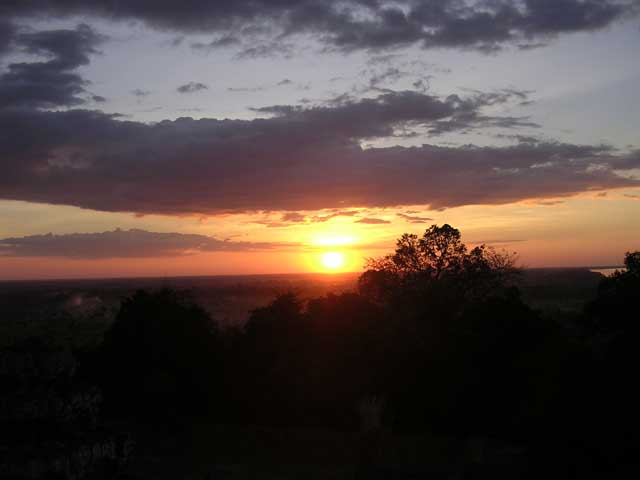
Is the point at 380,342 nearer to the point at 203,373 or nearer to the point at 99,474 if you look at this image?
the point at 203,373

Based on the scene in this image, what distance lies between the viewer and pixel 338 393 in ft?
76.3

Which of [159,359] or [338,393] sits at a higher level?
[159,359]

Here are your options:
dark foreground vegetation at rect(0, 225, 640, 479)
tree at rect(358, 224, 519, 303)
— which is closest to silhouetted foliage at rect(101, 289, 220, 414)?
dark foreground vegetation at rect(0, 225, 640, 479)

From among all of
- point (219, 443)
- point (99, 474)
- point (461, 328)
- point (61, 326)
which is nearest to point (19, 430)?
point (99, 474)

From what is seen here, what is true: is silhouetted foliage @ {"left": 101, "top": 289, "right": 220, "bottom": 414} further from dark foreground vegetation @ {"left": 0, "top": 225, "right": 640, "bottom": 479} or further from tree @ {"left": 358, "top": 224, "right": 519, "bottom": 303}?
tree @ {"left": 358, "top": 224, "right": 519, "bottom": 303}

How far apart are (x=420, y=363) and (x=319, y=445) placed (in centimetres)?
513

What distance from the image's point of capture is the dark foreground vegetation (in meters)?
16.2

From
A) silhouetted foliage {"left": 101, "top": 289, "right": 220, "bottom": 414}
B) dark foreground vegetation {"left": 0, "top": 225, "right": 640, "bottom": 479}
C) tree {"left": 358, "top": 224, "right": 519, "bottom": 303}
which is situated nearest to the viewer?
dark foreground vegetation {"left": 0, "top": 225, "right": 640, "bottom": 479}

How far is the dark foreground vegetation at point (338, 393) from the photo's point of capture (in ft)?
53.1

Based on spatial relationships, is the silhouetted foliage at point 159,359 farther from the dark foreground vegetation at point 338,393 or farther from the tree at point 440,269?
the tree at point 440,269

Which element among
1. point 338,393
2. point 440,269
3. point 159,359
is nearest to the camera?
point 338,393

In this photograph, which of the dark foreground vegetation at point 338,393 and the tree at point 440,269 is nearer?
the dark foreground vegetation at point 338,393

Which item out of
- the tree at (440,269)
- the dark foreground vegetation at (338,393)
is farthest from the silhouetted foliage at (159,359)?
the tree at (440,269)

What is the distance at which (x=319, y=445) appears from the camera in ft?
67.7
